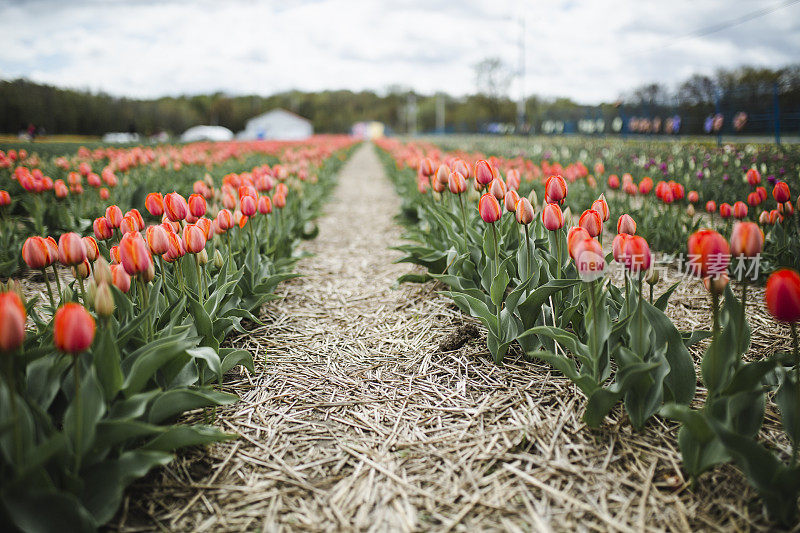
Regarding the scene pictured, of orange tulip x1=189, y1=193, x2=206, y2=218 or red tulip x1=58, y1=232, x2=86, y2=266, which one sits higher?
orange tulip x1=189, y1=193, x2=206, y2=218

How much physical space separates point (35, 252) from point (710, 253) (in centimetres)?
Answer: 238

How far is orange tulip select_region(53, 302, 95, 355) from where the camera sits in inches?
47.0

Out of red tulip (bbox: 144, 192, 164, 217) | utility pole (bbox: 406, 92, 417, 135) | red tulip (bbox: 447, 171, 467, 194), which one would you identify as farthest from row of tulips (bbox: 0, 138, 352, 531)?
utility pole (bbox: 406, 92, 417, 135)

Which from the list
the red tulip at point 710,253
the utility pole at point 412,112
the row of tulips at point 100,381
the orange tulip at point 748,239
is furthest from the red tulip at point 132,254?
the utility pole at point 412,112

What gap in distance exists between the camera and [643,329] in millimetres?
1772

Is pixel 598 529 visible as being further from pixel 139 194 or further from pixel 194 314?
pixel 139 194

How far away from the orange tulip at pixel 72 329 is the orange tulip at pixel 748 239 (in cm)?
188

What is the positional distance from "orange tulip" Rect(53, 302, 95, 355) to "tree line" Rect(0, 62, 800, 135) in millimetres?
7481

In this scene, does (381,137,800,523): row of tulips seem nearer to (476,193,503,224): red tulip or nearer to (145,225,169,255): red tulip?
(476,193,503,224): red tulip

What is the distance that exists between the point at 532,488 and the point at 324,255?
149 inches

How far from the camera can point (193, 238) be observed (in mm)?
2121

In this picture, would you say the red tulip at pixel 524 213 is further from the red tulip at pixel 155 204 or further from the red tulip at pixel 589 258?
the red tulip at pixel 155 204

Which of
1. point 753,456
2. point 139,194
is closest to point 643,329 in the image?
point 753,456

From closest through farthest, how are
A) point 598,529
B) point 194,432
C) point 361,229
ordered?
1. point 598,529
2. point 194,432
3. point 361,229
